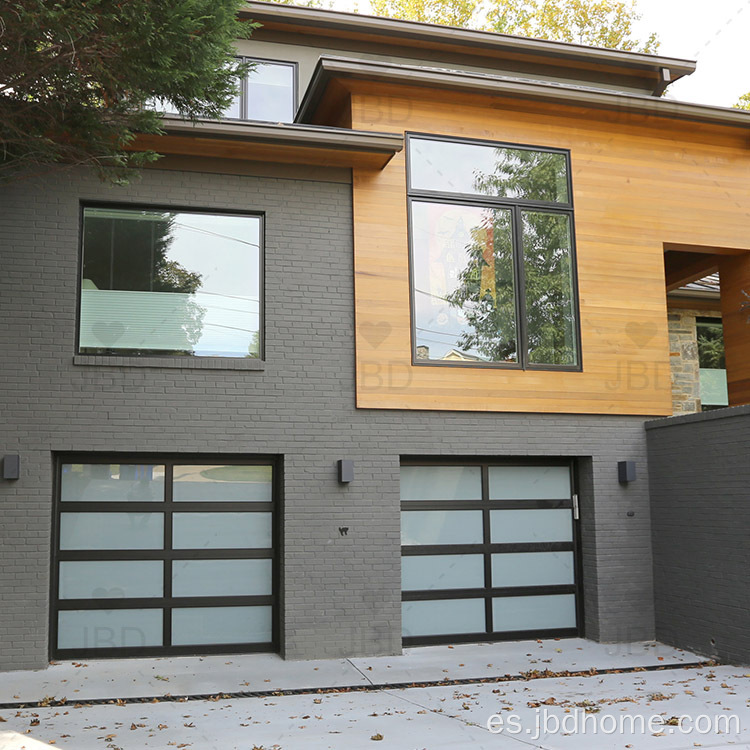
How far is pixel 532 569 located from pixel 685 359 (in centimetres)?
542

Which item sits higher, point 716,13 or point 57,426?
point 716,13

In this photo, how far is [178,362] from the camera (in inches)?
330

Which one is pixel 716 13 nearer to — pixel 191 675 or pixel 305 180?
pixel 305 180

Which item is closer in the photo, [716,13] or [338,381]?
[338,381]

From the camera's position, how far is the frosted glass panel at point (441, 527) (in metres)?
9.08

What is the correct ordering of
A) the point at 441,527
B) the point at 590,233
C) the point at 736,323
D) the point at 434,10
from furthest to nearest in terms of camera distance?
1. the point at 434,10
2. the point at 736,323
3. the point at 590,233
4. the point at 441,527

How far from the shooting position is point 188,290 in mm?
8641

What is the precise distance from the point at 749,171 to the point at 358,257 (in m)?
5.42

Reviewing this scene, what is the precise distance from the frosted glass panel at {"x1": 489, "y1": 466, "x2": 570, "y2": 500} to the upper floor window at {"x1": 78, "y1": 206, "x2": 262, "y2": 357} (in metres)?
3.13

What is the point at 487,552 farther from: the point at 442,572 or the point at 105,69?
the point at 105,69

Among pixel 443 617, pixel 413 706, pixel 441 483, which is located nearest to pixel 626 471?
pixel 441 483

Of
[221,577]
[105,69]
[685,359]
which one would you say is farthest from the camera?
[685,359]

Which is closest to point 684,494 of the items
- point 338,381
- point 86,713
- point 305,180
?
point 338,381

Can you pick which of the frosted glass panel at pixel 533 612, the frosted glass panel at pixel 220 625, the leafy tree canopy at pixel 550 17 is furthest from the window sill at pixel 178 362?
the leafy tree canopy at pixel 550 17
